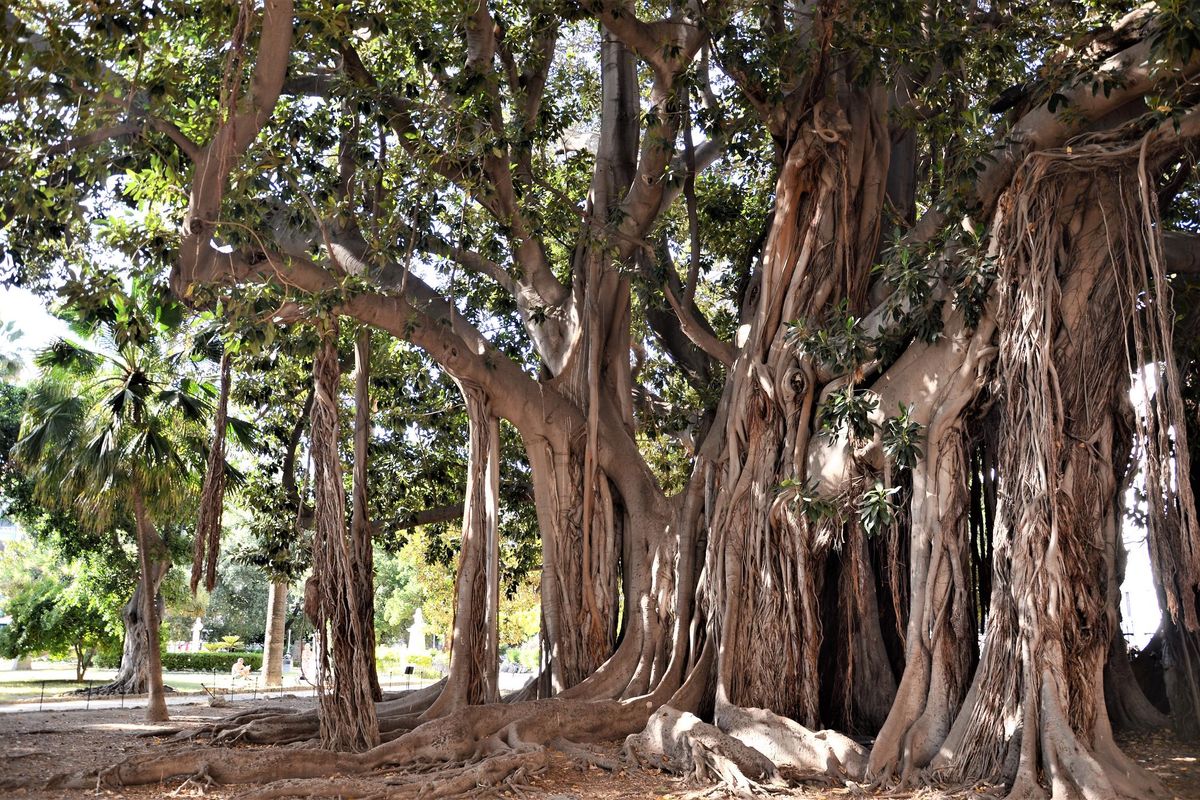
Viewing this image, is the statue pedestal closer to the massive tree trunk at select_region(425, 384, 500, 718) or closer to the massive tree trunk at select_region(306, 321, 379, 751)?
the massive tree trunk at select_region(425, 384, 500, 718)

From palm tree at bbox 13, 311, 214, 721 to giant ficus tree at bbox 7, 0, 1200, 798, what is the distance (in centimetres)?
271

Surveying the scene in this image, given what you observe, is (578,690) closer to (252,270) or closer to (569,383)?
(569,383)

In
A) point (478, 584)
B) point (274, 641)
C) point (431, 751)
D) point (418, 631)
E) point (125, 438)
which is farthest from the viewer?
point (418, 631)

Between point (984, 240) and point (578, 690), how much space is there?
406 centimetres

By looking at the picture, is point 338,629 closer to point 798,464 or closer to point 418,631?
point 798,464

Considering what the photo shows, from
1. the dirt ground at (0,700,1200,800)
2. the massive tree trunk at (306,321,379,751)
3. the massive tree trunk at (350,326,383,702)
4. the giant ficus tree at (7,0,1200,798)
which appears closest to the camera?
the dirt ground at (0,700,1200,800)

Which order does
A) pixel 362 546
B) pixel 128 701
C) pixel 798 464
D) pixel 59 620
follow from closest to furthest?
pixel 362 546
pixel 798 464
pixel 128 701
pixel 59 620

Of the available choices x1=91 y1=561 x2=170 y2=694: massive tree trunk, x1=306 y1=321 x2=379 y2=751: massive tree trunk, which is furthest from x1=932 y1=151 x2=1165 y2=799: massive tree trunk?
x1=91 y1=561 x2=170 y2=694: massive tree trunk

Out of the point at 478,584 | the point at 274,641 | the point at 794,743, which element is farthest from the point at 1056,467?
the point at 274,641

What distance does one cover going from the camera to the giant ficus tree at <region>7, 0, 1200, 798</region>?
18.1ft

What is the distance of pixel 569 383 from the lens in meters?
8.36

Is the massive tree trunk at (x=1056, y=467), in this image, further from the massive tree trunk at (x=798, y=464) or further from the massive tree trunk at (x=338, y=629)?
the massive tree trunk at (x=338, y=629)

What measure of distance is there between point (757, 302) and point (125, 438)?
20.6 feet

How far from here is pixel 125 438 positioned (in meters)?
9.89
